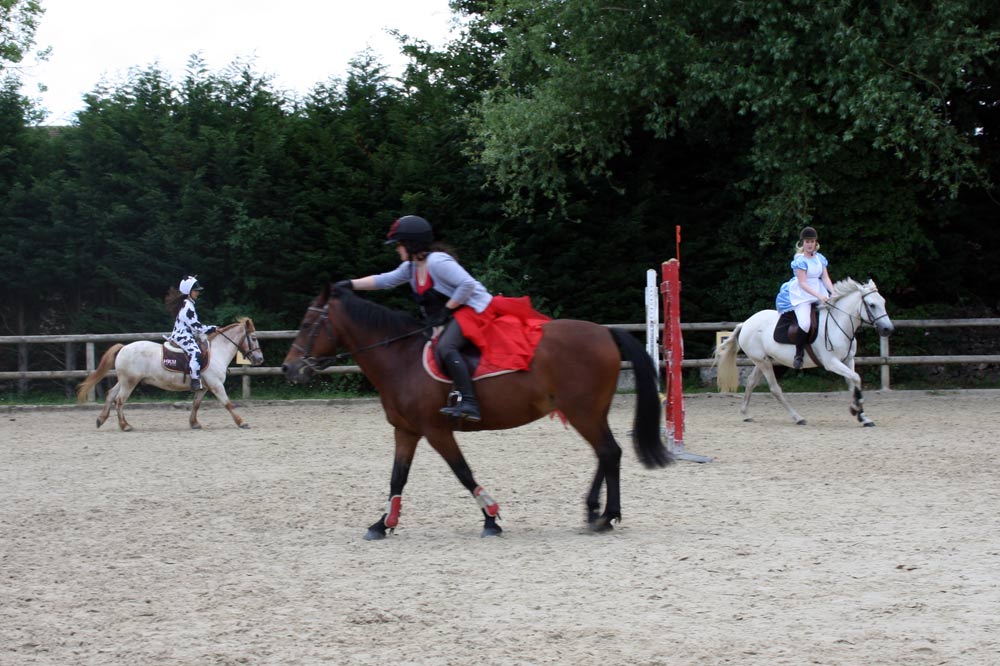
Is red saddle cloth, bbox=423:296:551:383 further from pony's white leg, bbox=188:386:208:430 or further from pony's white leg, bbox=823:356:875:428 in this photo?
pony's white leg, bbox=188:386:208:430

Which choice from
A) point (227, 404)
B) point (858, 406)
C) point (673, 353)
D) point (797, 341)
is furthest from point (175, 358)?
point (858, 406)

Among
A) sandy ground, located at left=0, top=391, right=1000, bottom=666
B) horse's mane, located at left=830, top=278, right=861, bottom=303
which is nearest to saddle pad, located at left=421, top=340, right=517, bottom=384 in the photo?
sandy ground, located at left=0, top=391, right=1000, bottom=666

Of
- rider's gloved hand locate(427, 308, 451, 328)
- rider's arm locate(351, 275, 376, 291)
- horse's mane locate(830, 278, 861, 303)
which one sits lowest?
rider's gloved hand locate(427, 308, 451, 328)

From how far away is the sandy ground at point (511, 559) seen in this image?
4.72 meters

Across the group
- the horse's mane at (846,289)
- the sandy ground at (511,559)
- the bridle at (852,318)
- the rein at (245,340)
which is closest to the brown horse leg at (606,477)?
the sandy ground at (511,559)

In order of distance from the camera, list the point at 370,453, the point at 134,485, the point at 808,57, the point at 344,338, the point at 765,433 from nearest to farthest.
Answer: the point at 344,338
the point at 134,485
the point at 370,453
the point at 765,433
the point at 808,57

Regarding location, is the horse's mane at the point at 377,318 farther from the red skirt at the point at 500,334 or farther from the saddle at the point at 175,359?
the saddle at the point at 175,359

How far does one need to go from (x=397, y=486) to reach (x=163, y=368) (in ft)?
27.6

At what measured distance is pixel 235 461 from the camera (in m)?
11.3

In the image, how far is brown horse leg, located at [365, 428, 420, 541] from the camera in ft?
23.6

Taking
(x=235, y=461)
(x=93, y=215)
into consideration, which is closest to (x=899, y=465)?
(x=235, y=461)

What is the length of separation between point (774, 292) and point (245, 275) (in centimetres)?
950

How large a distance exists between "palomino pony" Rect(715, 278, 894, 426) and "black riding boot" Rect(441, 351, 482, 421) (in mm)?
7712

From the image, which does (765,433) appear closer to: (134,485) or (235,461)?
(235,461)
